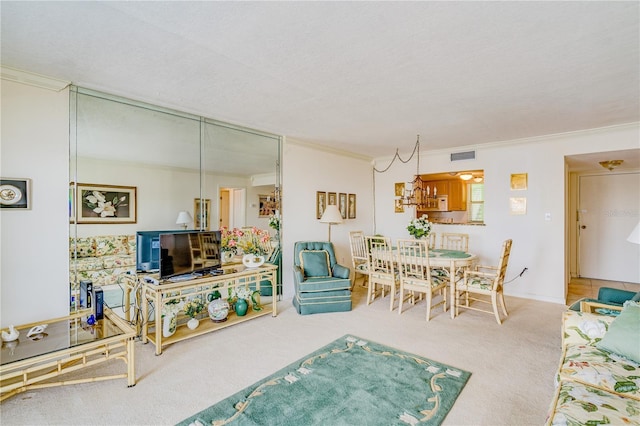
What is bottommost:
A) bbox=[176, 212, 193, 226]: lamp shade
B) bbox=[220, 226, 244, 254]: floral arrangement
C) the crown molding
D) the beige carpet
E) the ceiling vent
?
the beige carpet

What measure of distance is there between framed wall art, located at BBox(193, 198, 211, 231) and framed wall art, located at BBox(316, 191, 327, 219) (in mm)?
1954

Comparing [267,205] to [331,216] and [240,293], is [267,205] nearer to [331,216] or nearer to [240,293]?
[331,216]

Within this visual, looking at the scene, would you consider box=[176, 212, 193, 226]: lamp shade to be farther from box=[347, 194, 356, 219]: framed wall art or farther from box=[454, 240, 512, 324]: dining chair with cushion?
box=[454, 240, 512, 324]: dining chair with cushion

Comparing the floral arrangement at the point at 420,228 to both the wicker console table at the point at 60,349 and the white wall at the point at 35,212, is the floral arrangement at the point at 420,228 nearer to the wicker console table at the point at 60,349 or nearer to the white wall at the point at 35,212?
the wicker console table at the point at 60,349

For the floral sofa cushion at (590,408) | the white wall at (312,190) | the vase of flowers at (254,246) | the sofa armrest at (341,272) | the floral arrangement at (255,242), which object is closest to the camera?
the floral sofa cushion at (590,408)

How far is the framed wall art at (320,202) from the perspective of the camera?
5.16 metres

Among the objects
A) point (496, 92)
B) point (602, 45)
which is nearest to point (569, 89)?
point (496, 92)

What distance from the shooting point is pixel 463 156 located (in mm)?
5281

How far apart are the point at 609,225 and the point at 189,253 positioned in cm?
726

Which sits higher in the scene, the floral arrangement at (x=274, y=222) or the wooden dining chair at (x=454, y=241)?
the floral arrangement at (x=274, y=222)

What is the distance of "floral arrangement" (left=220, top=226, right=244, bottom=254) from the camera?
381 centimetres

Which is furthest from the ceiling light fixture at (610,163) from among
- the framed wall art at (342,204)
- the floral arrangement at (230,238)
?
the floral arrangement at (230,238)

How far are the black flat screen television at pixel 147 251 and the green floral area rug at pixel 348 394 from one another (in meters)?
1.68

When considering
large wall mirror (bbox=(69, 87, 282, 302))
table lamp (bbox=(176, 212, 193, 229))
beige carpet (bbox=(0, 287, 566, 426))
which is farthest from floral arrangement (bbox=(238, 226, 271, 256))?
beige carpet (bbox=(0, 287, 566, 426))
